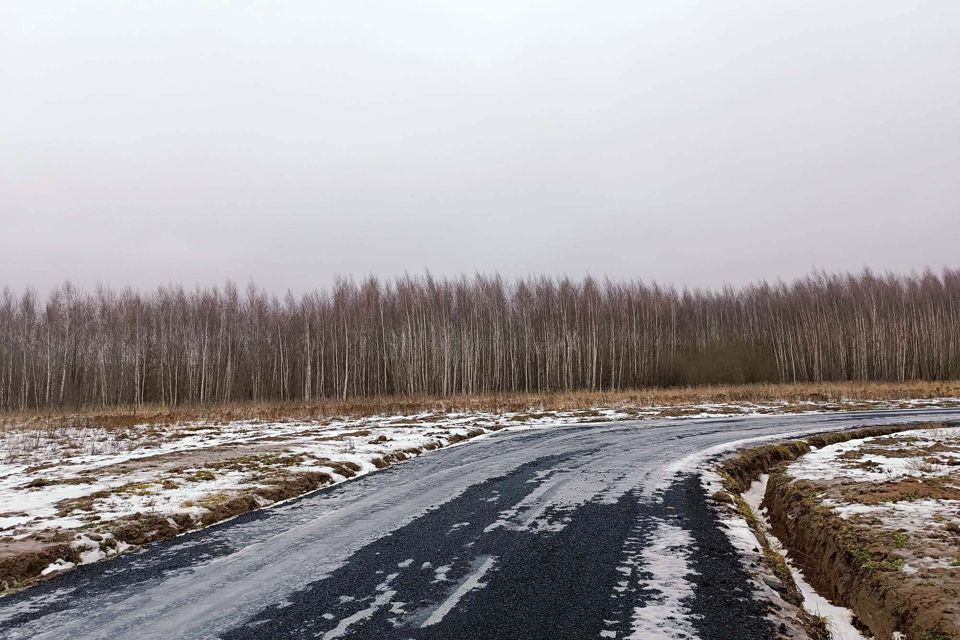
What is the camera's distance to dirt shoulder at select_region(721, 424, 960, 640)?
13.1 feet

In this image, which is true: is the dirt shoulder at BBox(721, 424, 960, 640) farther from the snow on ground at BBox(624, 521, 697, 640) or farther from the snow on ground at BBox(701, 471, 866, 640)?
the snow on ground at BBox(624, 521, 697, 640)

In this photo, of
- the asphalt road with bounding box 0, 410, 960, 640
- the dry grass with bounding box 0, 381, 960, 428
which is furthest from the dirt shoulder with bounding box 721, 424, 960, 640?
the dry grass with bounding box 0, 381, 960, 428

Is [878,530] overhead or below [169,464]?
overhead

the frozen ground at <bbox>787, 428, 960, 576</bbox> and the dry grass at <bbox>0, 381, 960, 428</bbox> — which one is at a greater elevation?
the frozen ground at <bbox>787, 428, 960, 576</bbox>

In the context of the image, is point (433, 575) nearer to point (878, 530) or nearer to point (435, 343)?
point (878, 530)

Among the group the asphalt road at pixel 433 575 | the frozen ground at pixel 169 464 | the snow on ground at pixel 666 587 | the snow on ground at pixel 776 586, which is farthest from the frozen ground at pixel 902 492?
the frozen ground at pixel 169 464

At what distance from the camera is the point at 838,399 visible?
31656 millimetres

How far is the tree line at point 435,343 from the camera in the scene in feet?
161

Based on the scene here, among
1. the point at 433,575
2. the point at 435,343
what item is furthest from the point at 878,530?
the point at 435,343

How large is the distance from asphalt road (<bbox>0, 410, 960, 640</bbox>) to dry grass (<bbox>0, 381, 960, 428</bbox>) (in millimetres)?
19726

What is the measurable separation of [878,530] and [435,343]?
4417cm

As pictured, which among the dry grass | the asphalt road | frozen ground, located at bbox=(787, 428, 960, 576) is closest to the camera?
the asphalt road

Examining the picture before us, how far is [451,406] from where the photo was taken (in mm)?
30844

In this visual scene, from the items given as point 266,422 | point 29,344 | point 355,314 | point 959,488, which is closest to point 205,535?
point 959,488
